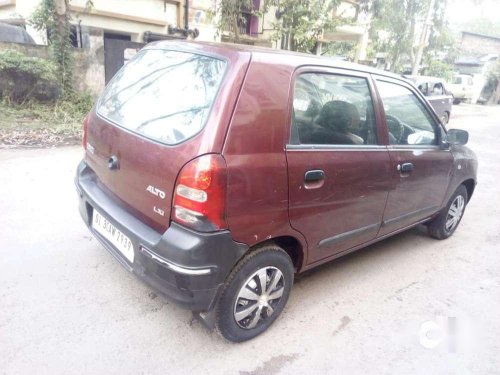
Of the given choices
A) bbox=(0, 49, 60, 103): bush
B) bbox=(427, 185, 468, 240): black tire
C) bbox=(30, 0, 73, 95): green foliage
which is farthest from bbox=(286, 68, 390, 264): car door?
bbox=(30, 0, 73, 95): green foliage

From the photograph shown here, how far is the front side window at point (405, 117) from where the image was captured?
2.99 m

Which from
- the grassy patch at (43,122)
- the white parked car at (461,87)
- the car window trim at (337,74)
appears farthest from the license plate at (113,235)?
the white parked car at (461,87)

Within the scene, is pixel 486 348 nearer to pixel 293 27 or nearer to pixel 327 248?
pixel 327 248

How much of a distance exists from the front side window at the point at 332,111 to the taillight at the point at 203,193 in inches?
22.3

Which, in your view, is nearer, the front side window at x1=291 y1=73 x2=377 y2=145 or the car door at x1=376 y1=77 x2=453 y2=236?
the front side window at x1=291 y1=73 x2=377 y2=145

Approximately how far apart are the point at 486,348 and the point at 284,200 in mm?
1693

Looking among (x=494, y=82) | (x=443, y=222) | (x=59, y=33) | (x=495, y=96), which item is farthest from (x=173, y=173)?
(x=494, y=82)

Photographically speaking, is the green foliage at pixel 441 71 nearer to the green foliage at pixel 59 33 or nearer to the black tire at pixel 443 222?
the green foliage at pixel 59 33

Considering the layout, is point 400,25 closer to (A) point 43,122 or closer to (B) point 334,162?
(A) point 43,122

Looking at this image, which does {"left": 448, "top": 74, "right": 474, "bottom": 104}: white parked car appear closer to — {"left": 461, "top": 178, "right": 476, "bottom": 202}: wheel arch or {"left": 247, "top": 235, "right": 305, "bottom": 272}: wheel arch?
{"left": 461, "top": 178, "right": 476, "bottom": 202}: wheel arch

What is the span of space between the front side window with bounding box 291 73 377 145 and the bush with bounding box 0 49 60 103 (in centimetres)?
686

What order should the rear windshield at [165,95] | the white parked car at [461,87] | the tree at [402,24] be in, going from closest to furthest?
1. the rear windshield at [165,95]
2. the tree at [402,24]
3. the white parked car at [461,87]

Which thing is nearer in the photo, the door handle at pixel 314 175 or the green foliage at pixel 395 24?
the door handle at pixel 314 175

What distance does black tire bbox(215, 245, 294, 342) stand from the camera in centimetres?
218
